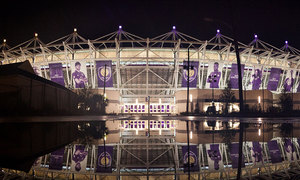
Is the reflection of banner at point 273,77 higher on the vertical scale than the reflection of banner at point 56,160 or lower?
higher

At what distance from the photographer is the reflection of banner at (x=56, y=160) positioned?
3258 millimetres

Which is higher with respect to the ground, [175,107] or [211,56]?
[211,56]

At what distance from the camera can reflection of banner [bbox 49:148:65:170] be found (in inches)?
128

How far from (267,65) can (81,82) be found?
1456 inches

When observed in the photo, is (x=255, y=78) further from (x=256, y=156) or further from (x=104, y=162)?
(x=104, y=162)

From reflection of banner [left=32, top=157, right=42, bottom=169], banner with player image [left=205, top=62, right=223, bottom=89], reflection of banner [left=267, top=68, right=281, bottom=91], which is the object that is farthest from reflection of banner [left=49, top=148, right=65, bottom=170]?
reflection of banner [left=267, top=68, right=281, bottom=91]

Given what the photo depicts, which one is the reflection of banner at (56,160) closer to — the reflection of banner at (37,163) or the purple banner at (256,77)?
the reflection of banner at (37,163)

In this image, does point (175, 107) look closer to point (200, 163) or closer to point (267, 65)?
point (267, 65)

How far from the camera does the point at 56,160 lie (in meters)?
3.71

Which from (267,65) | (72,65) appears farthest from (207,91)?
(72,65)

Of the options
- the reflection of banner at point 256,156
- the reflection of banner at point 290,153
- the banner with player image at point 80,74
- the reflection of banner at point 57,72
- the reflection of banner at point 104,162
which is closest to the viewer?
the reflection of banner at point 104,162

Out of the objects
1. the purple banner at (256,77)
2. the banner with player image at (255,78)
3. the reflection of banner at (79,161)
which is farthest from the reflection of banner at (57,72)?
the reflection of banner at (79,161)

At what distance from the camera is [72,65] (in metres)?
41.4

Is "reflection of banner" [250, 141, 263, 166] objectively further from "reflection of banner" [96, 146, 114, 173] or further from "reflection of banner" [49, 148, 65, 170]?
"reflection of banner" [49, 148, 65, 170]
